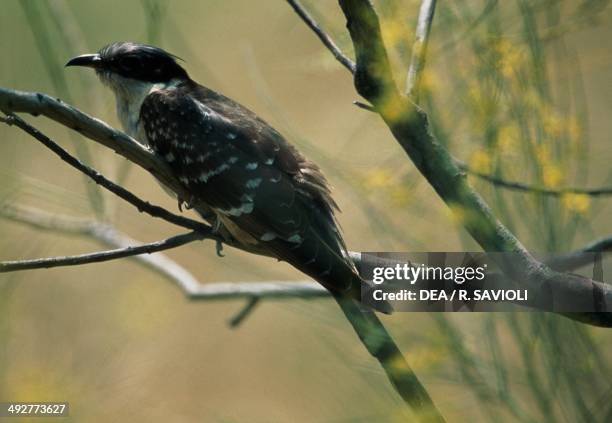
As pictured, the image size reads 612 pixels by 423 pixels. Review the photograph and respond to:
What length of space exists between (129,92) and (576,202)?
1.70m

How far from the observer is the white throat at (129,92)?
3129mm

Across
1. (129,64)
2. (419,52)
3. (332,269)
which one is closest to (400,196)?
(332,269)

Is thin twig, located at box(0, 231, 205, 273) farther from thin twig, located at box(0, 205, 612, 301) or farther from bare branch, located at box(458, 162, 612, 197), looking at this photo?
bare branch, located at box(458, 162, 612, 197)

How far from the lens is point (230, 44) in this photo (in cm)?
557

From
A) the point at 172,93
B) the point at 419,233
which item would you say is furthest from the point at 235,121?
the point at 419,233

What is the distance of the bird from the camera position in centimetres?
252

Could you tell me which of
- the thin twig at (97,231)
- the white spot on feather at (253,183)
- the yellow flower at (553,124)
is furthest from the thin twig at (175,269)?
the yellow flower at (553,124)

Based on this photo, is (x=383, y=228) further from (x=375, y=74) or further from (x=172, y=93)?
(x=172, y=93)

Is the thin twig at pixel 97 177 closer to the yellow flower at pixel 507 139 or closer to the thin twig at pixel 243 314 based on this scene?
the thin twig at pixel 243 314

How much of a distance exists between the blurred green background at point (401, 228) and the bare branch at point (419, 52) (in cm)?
9

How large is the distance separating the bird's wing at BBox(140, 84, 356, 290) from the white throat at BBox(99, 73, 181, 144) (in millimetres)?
97

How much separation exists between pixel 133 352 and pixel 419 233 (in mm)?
2006

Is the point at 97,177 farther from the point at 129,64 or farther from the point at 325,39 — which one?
the point at 129,64

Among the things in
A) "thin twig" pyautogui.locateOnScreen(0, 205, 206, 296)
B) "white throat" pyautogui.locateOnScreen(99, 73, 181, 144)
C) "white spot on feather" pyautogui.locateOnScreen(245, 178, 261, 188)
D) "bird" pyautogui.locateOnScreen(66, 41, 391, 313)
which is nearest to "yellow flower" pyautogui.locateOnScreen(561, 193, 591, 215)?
"bird" pyautogui.locateOnScreen(66, 41, 391, 313)
